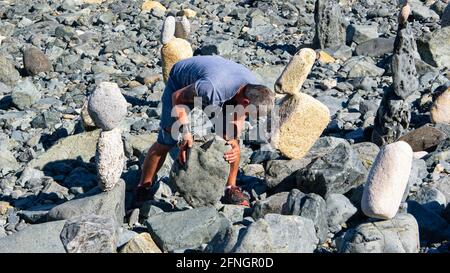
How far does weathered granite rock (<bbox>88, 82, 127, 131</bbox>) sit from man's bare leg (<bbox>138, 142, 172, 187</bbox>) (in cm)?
69

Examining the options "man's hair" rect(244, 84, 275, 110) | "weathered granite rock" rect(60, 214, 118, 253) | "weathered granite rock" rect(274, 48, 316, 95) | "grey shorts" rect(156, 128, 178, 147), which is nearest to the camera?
"weathered granite rock" rect(60, 214, 118, 253)

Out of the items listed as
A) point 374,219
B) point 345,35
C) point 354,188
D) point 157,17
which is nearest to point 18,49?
point 157,17

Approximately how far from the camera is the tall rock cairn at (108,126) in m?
6.27

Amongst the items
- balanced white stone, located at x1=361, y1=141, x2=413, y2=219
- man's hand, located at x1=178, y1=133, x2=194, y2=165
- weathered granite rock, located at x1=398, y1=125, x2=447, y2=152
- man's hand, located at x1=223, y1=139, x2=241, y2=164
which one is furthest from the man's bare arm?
weathered granite rock, located at x1=398, y1=125, x2=447, y2=152

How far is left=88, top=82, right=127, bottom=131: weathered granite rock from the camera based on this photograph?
6262 millimetres

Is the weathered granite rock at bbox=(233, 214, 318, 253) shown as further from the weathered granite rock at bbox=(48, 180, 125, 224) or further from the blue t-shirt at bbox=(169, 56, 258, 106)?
the weathered granite rock at bbox=(48, 180, 125, 224)

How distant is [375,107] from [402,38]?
70.5 inches

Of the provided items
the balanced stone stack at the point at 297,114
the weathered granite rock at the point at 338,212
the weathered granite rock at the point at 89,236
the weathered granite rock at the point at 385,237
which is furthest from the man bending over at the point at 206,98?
the weathered granite rock at the point at 385,237

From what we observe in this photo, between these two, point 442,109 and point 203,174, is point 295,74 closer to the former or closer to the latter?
point 203,174

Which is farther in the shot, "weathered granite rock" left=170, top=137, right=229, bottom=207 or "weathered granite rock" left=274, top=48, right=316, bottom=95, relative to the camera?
"weathered granite rock" left=274, top=48, right=316, bottom=95

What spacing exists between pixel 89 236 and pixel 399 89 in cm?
390

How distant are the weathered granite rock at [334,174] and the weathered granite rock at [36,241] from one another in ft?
7.40

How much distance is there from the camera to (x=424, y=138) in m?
8.32

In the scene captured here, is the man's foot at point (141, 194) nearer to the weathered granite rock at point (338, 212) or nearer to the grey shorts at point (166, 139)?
the grey shorts at point (166, 139)
